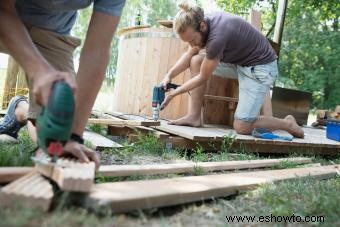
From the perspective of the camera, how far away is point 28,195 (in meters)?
1.51

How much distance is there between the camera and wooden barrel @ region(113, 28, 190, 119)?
17.0 feet

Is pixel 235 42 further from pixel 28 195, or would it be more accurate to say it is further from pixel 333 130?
pixel 28 195

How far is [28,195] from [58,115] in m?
0.32

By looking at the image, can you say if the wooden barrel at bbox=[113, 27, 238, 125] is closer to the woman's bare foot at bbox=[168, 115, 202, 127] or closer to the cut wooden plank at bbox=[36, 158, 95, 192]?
the woman's bare foot at bbox=[168, 115, 202, 127]

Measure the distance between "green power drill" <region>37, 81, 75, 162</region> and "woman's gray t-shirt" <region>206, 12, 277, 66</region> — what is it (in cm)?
267

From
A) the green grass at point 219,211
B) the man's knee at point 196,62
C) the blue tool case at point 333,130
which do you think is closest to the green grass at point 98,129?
the man's knee at point 196,62

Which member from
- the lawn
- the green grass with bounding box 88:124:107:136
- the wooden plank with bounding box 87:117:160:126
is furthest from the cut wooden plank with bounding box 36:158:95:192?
the green grass with bounding box 88:124:107:136

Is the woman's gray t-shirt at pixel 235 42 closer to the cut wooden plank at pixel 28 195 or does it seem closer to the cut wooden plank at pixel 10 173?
the cut wooden plank at pixel 10 173

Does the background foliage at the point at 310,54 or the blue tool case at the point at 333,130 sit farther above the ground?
the background foliage at the point at 310,54

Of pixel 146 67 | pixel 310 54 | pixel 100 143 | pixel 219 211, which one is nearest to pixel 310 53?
pixel 310 54

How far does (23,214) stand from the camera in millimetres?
1369

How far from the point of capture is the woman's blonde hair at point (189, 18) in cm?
397

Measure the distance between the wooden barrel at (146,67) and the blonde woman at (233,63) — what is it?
1.66 ft

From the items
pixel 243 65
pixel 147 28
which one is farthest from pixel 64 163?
pixel 147 28
